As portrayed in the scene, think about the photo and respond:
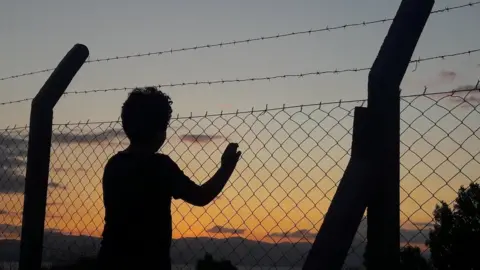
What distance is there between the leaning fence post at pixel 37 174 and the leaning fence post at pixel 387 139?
249cm

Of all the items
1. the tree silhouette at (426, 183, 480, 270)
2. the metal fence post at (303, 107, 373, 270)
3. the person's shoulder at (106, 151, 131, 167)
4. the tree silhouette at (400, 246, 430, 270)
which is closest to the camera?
the metal fence post at (303, 107, 373, 270)

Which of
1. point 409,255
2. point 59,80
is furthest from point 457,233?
point 59,80

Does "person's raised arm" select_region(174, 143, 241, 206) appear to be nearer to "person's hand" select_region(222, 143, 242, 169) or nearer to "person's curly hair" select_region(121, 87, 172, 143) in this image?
"person's hand" select_region(222, 143, 242, 169)

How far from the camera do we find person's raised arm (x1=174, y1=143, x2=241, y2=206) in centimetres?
312

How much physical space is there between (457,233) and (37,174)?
39.2m

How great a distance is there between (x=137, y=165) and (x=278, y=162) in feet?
2.78

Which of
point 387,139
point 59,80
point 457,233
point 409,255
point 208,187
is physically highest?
point 457,233

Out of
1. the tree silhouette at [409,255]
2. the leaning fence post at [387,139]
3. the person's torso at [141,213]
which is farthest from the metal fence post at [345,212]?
the person's torso at [141,213]

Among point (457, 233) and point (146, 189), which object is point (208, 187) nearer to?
point (146, 189)

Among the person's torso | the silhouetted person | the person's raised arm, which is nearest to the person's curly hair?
the silhouetted person

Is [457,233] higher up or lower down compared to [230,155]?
higher up

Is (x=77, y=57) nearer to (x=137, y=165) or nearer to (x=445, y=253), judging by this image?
(x=137, y=165)

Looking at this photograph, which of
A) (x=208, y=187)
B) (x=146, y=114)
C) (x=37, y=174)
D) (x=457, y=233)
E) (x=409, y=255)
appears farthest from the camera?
(x=457, y=233)

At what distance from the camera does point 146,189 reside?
321cm
